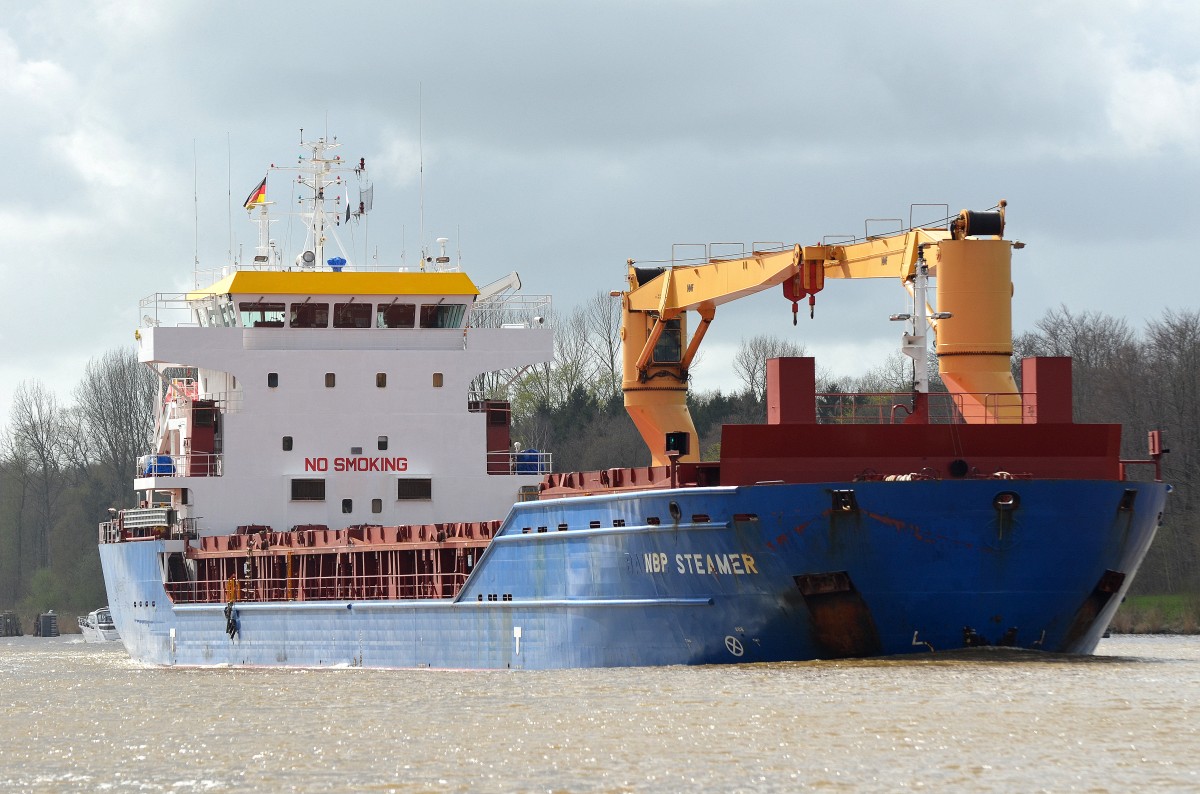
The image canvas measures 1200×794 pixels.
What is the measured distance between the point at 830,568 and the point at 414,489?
41.4 feet

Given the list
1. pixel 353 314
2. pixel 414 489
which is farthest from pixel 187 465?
pixel 414 489

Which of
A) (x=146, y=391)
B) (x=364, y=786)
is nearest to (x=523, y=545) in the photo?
(x=364, y=786)

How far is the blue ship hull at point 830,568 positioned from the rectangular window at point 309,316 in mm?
9146

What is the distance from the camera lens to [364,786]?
1483 centimetres

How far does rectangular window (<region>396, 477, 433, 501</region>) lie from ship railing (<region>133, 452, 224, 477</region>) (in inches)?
121

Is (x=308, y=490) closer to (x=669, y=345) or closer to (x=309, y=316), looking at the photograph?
(x=309, y=316)

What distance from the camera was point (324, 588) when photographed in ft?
102

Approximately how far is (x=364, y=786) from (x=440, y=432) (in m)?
18.3

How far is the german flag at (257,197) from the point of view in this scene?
123 feet

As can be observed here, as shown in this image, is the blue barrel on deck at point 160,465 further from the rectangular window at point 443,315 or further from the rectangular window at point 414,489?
the rectangular window at point 443,315

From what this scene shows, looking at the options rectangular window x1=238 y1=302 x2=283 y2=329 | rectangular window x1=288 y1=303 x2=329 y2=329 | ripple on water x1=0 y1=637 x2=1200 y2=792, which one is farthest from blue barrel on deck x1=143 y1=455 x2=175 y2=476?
ripple on water x1=0 y1=637 x2=1200 y2=792

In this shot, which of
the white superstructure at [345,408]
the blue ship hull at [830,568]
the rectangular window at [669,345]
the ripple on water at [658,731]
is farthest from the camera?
the white superstructure at [345,408]

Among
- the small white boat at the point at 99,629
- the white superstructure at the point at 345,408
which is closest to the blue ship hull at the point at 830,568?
the white superstructure at the point at 345,408

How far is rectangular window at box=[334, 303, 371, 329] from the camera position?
3344 centimetres
